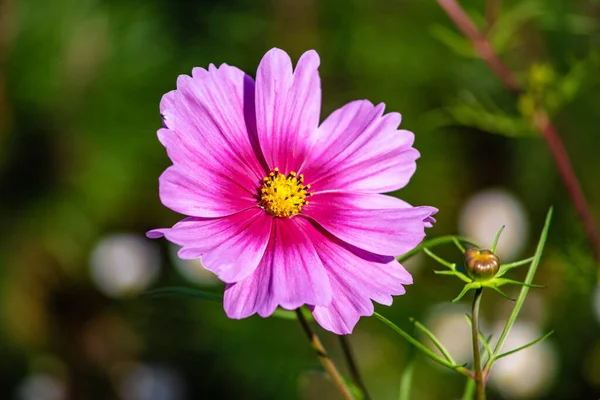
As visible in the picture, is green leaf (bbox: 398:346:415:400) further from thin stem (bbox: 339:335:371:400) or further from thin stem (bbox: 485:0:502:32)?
thin stem (bbox: 485:0:502:32)

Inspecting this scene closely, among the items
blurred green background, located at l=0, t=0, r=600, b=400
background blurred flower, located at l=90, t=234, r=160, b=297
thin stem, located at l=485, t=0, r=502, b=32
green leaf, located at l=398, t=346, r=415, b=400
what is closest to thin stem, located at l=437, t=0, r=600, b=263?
thin stem, located at l=485, t=0, r=502, b=32

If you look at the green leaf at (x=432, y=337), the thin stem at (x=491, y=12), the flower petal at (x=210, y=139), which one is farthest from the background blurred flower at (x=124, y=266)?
the green leaf at (x=432, y=337)

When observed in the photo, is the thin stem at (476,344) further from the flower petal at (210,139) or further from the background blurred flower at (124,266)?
the background blurred flower at (124,266)

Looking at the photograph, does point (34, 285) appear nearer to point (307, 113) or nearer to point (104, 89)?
point (104, 89)

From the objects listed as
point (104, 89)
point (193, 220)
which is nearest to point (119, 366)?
point (104, 89)

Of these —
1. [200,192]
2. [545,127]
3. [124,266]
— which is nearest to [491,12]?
[545,127]

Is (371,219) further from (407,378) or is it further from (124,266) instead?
(124,266)
